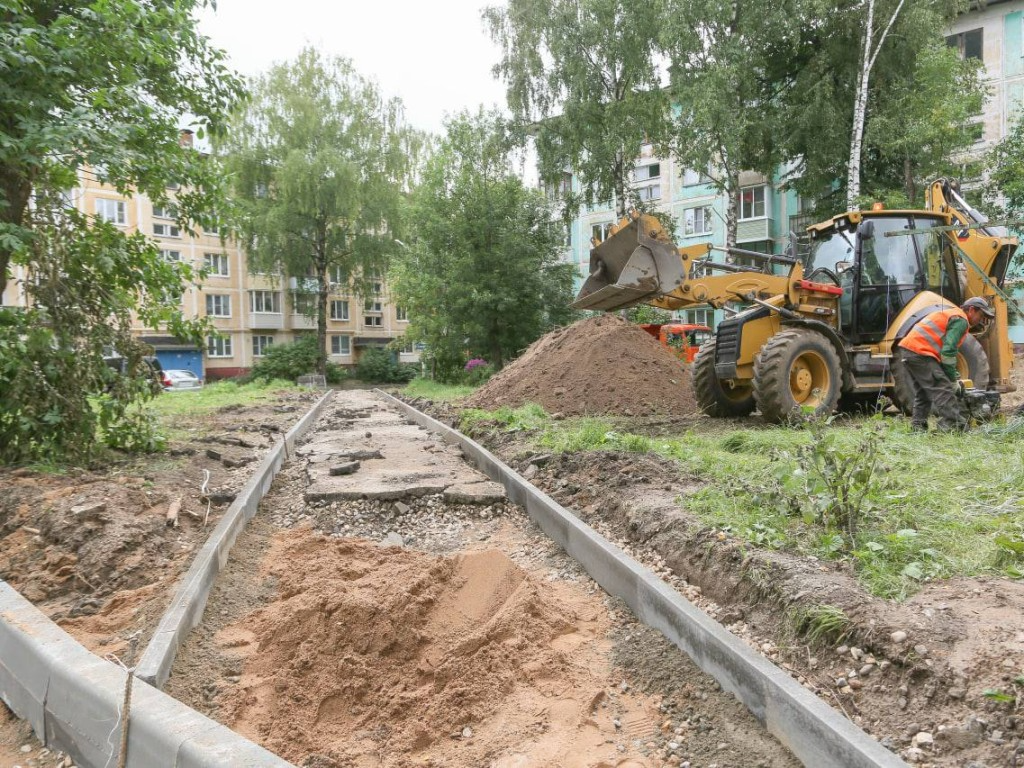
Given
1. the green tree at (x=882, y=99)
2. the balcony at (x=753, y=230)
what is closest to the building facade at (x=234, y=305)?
the balcony at (x=753, y=230)

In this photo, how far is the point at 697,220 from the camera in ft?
122

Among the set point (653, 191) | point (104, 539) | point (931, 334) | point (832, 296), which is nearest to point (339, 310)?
point (653, 191)

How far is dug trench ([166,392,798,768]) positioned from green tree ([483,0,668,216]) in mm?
20373

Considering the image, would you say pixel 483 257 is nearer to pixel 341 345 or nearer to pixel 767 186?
pixel 767 186

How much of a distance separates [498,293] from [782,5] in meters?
12.3

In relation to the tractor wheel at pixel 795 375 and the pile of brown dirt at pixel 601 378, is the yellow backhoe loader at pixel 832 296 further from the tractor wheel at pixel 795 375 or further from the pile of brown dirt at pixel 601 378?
the pile of brown dirt at pixel 601 378

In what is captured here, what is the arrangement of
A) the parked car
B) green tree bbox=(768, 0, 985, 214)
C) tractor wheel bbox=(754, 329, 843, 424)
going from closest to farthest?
tractor wheel bbox=(754, 329, 843, 424) → green tree bbox=(768, 0, 985, 214) → the parked car

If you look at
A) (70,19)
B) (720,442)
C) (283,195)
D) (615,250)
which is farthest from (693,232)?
(70,19)

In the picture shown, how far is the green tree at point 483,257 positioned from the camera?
80.3 feet

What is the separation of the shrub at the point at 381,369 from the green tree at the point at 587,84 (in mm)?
18616

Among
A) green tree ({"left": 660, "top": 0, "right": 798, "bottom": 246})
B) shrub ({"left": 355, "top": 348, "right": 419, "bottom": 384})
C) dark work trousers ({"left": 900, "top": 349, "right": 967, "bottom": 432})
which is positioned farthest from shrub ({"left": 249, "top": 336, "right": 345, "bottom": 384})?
dark work trousers ({"left": 900, "top": 349, "right": 967, "bottom": 432})

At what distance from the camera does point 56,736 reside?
2826 millimetres

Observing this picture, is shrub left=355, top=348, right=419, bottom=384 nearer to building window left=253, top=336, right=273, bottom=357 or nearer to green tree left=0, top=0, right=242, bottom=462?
building window left=253, top=336, right=273, bottom=357

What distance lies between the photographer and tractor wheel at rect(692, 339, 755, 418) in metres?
10.3
